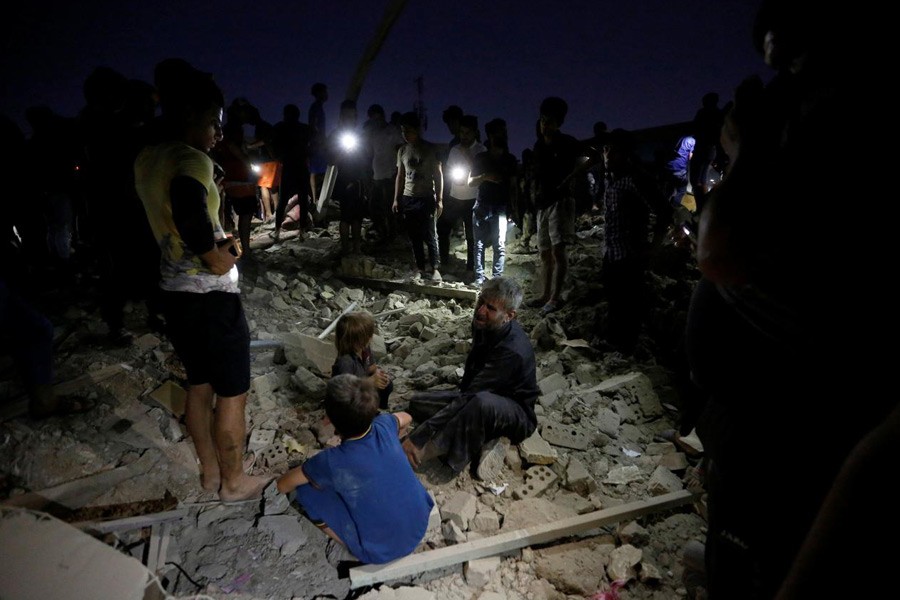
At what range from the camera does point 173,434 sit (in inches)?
125

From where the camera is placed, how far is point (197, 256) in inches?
82.7

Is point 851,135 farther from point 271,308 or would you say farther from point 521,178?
point 521,178

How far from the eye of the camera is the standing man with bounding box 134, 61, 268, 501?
200 cm

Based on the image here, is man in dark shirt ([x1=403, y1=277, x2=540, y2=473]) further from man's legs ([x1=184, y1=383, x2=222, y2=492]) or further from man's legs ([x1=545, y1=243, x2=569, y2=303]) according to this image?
man's legs ([x1=545, y1=243, x2=569, y2=303])

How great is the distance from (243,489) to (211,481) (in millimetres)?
226

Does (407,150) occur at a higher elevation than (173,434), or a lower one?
higher

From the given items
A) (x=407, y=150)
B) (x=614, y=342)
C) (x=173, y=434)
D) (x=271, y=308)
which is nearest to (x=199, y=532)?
(x=173, y=434)

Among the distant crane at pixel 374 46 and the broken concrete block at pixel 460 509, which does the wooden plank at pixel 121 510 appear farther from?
the distant crane at pixel 374 46

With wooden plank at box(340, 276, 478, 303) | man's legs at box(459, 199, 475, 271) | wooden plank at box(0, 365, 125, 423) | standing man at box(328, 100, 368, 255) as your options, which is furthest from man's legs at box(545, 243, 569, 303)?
wooden plank at box(0, 365, 125, 423)

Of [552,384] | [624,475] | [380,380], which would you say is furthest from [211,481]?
[552,384]

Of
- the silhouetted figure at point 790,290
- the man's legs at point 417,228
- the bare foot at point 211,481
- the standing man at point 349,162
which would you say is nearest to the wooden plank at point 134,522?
the bare foot at point 211,481

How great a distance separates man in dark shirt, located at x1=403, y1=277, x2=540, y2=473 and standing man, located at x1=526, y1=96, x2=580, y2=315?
2378mm

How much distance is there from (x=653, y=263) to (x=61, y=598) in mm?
6677

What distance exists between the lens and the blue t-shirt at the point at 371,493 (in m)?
2.23
